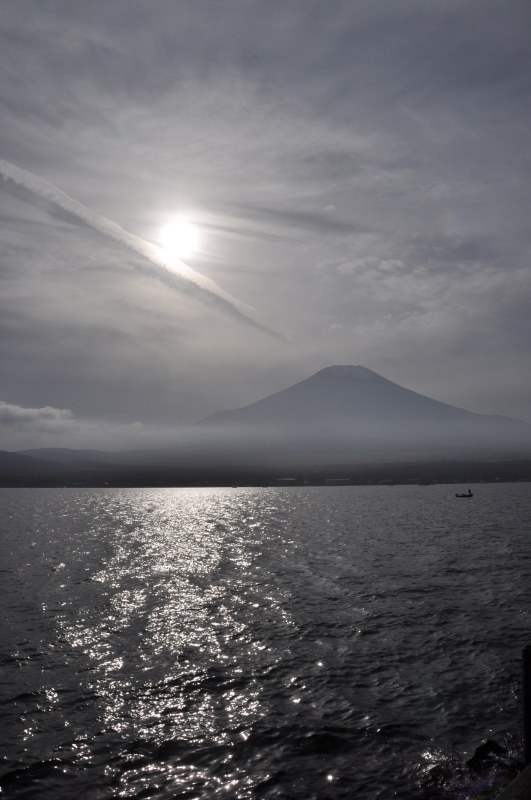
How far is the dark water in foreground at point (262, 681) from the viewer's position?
16547 millimetres

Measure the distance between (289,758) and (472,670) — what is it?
1157cm

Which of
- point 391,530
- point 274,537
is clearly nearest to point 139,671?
point 274,537

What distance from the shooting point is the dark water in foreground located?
16.5 metres

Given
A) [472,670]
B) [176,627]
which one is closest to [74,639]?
[176,627]

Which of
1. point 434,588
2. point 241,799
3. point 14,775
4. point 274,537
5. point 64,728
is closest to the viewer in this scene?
point 241,799

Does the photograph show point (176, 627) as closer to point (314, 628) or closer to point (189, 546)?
point (314, 628)

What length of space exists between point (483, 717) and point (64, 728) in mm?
15621

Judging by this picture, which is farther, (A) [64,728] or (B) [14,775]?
(A) [64,728]

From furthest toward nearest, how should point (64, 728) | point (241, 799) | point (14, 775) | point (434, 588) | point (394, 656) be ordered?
1. point (434, 588)
2. point (394, 656)
3. point (64, 728)
4. point (14, 775)
5. point (241, 799)

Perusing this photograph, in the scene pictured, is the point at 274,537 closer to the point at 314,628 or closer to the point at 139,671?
the point at 314,628

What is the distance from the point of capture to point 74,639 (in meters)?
30.6

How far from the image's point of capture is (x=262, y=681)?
2377 centimetres

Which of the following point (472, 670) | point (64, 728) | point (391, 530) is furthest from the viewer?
point (391, 530)

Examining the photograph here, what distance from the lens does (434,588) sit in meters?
43.5
